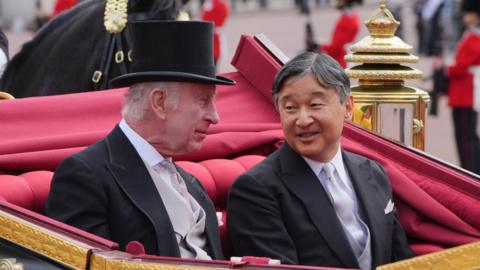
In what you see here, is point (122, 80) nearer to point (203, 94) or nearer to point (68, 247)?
point (203, 94)

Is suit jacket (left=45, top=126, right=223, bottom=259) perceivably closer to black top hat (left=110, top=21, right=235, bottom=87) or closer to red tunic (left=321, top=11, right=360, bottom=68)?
black top hat (left=110, top=21, right=235, bottom=87)

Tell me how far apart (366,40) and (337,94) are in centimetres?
130

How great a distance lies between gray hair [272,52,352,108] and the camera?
397 cm

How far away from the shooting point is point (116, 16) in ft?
19.0

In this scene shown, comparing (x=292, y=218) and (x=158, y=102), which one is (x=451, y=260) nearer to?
(x=292, y=218)

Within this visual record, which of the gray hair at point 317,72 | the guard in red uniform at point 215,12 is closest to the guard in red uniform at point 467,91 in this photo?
the guard in red uniform at point 215,12

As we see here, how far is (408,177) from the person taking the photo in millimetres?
4449

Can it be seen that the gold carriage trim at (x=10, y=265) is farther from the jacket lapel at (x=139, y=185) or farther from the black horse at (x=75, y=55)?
the black horse at (x=75, y=55)

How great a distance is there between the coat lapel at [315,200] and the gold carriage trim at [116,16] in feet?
5.85

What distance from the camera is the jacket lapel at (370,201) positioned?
4.09m

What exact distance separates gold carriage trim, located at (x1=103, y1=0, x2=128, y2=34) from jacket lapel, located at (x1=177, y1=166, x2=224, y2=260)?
178 cm

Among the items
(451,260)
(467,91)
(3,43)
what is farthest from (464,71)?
(451,260)

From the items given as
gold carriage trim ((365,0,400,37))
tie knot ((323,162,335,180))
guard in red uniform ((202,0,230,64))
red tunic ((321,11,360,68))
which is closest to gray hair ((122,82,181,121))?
tie knot ((323,162,335,180))

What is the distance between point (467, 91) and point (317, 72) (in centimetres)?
700
